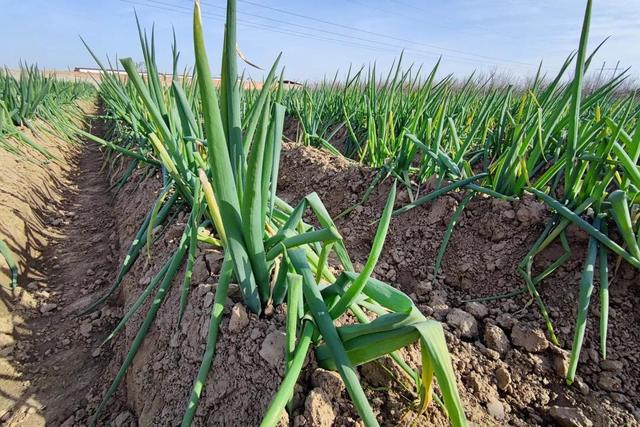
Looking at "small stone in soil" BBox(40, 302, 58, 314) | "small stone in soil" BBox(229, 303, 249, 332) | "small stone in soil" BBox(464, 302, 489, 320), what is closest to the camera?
"small stone in soil" BBox(229, 303, 249, 332)

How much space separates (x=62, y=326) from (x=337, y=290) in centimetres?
121

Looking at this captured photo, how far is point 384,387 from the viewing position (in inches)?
29.0

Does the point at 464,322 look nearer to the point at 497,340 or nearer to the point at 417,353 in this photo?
the point at 497,340

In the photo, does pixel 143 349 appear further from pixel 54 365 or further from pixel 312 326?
pixel 312 326

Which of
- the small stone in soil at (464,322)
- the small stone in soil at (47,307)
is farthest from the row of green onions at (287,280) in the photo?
the small stone in soil at (47,307)

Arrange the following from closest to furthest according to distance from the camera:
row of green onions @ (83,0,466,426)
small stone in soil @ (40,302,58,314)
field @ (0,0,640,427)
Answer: row of green onions @ (83,0,466,426) → field @ (0,0,640,427) → small stone in soil @ (40,302,58,314)

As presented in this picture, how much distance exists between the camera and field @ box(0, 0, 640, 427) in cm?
69

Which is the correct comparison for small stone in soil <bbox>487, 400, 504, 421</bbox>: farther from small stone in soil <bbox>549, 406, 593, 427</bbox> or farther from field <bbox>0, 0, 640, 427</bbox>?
small stone in soil <bbox>549, 406, 593, 427</bbox>

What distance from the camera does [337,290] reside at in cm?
72

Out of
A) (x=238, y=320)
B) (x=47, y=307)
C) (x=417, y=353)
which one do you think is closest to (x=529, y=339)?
(x=417, y=353)

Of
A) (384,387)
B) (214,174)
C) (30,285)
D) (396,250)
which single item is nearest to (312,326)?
(384,387)

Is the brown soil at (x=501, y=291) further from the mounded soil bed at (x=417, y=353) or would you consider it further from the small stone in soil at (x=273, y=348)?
the small stone in soil at (x=273, y=348)

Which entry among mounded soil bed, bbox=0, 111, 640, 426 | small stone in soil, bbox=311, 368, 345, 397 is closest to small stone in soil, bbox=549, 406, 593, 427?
mounded soil bed, bbox=0, 111, 640, 426

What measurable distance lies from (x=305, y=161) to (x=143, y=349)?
4.74 ft
